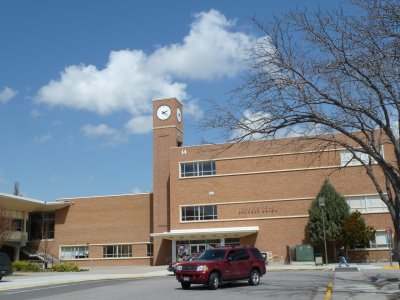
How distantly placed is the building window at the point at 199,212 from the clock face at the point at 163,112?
1091 centimetres

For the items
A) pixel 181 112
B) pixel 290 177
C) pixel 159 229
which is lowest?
pixel 159 229

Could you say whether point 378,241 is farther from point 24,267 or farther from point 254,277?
point 24,267

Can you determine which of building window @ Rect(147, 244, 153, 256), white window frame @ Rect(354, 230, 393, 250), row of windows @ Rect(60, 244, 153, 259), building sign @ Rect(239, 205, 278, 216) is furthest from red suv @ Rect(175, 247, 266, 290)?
row of windows @ Rect(60, 244, 153, 259)

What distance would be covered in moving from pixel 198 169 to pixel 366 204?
17.0 m

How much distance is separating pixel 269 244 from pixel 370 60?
37.5m

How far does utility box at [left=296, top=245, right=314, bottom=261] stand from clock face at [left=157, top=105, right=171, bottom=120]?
837 inches

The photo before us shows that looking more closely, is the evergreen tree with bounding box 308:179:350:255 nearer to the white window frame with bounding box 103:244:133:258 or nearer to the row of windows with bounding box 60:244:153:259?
the row of windows with bounding box 60:244:153:259

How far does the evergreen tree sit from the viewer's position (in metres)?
44.8

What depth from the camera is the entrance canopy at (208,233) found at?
160 ft

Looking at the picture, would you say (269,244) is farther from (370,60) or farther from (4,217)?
(370,60)

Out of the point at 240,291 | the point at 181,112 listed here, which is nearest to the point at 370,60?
the point at 240,291

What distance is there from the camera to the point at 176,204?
5278cm

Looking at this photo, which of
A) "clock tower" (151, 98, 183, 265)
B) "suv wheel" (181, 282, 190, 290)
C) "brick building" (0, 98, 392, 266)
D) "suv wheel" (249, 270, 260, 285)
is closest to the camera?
"suv wheel" (181, 282, 190, 290)

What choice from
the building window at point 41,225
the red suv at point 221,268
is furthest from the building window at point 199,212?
the red suv at point 221,268
